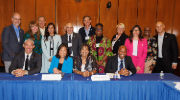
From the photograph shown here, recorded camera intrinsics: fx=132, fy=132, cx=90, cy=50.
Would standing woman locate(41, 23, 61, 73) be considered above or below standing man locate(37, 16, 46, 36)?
below

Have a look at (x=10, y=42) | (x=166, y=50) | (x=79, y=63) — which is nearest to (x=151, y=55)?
(x=166, y=50)

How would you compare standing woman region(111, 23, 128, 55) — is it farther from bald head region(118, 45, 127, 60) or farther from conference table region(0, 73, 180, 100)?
conference table region(0, 73, 180, 100)

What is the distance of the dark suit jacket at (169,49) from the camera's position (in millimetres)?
3541

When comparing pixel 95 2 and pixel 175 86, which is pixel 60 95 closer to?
pixel 175 86

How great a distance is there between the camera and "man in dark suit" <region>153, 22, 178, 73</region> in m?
3.55

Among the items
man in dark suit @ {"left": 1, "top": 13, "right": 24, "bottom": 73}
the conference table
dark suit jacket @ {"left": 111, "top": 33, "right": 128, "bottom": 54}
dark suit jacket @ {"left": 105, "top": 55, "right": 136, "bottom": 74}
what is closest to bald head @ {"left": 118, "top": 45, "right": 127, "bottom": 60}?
dark suit jacket @ {"left": 105, "top": 55, "right": 136, "bottom": 74}

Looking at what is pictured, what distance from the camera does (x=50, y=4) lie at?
5.89 m

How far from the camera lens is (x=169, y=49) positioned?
3619mm

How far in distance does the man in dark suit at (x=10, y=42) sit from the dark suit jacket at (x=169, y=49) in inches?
152

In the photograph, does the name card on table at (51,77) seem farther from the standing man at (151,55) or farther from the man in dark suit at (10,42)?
the standing man at (151,55)

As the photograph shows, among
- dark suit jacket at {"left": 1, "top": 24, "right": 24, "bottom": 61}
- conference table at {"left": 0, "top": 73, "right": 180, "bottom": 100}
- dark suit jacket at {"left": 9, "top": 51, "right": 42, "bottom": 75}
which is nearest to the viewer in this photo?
conference table at {"left": 0, "top": 73, "right": 180, "bottom": 100}

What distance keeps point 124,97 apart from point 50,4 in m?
5.24

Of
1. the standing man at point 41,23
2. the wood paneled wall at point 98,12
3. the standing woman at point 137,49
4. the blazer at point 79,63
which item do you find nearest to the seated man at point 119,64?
the blazer at point 79,63

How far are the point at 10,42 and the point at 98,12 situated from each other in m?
3.93
